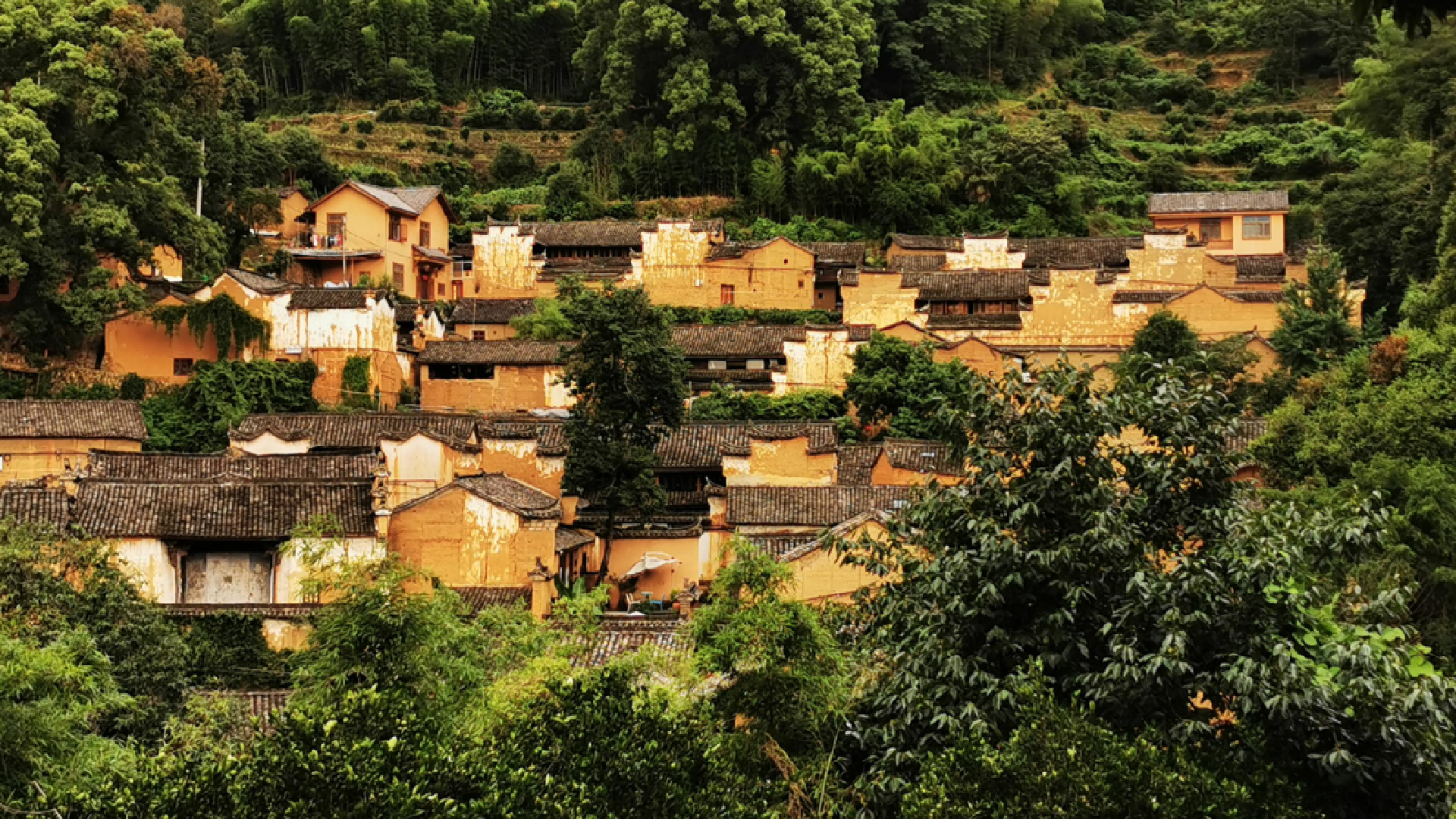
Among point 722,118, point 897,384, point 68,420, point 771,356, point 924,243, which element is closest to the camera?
point 68,420

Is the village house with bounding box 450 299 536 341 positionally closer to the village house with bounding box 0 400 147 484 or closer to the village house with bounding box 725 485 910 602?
the village house with bounding box 0 400 147 484

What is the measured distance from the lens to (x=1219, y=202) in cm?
4491

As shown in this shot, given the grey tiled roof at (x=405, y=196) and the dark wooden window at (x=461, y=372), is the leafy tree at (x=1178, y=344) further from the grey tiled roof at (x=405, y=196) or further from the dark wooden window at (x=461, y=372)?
the grey tiled roof at (x=405, y=196)

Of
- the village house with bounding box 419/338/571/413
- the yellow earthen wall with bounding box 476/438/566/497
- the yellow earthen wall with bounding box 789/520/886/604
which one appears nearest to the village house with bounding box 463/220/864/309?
the village house with bounding box 419/338/571/413

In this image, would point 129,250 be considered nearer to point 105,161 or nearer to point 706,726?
point 105,161

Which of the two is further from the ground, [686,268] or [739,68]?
[739,68]

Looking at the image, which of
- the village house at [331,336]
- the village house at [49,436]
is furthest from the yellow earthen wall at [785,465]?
the village house at [49,436]

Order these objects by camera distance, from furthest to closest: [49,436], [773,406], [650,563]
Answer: [773,406] < [49,436] < [650,563]

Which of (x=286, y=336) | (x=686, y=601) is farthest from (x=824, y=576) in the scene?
(x=286, y=336)

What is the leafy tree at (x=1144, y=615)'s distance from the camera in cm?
1040

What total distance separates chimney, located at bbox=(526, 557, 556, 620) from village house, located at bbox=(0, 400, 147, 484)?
9191mm

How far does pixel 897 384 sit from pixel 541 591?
12.0m

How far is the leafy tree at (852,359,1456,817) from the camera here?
34.1 feet

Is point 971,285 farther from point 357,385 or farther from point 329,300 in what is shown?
point 329,300
